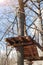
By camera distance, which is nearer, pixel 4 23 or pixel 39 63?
pixel 4 23

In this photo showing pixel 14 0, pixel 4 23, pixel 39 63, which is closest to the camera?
pixel 14 0

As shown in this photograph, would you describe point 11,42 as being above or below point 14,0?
below

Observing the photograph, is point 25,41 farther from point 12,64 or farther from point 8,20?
point 12,64

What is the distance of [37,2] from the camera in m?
16.1

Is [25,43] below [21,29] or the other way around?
below

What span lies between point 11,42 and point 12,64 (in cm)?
1497

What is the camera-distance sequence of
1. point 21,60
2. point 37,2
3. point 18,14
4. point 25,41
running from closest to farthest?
point 25,41
point 21,60
point 18,14
point 37,2

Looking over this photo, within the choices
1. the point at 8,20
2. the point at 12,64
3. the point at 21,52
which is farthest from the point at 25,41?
the point at 12,64

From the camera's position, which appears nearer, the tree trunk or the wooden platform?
the wooden platform

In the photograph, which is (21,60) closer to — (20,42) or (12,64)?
(20,42)

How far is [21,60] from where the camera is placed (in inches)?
401

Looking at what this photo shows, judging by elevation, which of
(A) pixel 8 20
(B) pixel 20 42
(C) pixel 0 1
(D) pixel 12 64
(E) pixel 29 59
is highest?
(C) pixel 0 1

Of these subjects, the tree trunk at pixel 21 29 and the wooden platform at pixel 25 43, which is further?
the tree trunk at pixel 21 29

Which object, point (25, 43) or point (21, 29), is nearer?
point (25, 43)
